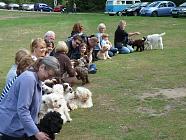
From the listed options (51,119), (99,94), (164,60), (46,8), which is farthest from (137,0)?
(51,119)

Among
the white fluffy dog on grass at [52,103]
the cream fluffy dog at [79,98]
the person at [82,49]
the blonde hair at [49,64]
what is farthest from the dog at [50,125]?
the person at [82,49]

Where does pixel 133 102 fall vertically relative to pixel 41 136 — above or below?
below

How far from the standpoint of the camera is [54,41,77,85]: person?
10821 mm

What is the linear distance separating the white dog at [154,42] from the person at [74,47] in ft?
24.7

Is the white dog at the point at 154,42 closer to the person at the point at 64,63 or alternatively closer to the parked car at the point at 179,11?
the person at the point at 64,63

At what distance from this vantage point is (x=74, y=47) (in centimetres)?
1315

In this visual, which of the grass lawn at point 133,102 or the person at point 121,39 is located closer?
the grass lawn at point 133,102

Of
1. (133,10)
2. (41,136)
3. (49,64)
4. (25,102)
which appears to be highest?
(49,64)

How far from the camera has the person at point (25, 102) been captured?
449 centimetres

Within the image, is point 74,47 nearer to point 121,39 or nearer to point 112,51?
point 112,51

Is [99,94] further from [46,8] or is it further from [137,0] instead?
[46,8]

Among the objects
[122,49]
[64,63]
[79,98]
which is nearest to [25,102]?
[79,98]

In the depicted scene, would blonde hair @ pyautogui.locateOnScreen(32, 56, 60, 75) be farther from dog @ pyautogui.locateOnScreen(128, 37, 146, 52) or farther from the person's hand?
dog @ pyautogui.locateOnScreen(128, 37, 146, 52)

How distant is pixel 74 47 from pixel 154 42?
25.9ft
